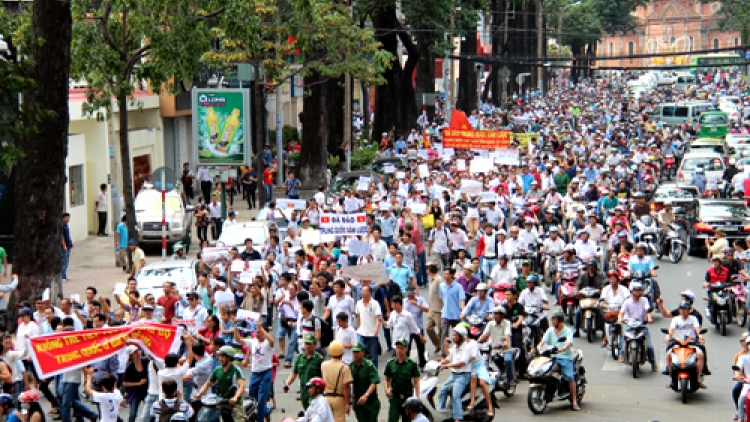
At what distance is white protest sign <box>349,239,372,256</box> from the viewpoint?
23031mm

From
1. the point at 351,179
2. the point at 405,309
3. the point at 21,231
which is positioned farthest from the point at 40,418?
the point at 351,179

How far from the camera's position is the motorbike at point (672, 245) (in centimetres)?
2976

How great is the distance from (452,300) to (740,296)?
19.0ft

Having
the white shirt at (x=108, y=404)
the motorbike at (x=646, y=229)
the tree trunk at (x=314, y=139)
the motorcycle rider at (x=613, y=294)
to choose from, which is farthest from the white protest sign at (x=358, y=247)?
the tree trunk at (x=314, y=139)

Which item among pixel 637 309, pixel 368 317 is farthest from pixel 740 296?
pixel 368 317

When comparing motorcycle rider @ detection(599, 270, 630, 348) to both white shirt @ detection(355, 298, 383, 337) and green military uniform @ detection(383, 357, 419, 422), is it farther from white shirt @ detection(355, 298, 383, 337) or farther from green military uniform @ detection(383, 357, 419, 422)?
green military uniform @ detection(383, 357, 419, 422)

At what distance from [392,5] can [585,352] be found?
100 feet

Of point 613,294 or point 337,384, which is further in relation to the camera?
point 613,294

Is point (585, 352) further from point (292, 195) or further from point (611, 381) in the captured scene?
point (292, 195)

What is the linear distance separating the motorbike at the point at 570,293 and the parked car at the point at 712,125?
4140cm

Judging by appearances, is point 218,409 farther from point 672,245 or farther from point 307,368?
point 672,245

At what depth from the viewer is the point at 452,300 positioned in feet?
62.9

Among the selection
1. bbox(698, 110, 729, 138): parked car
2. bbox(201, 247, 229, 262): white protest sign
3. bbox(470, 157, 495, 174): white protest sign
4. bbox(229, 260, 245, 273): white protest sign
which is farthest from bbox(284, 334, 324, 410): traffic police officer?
bbox(698, 110, 729, 138): parked car

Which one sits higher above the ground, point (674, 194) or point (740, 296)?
point (674, 194)
